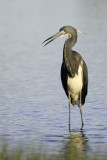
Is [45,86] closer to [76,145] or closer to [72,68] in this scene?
[72,68]

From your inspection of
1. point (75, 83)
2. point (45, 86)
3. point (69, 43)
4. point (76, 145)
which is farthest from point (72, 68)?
point (45, 86)

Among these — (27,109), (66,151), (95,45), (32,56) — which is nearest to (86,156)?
(66,151)

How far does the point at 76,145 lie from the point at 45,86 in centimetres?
522

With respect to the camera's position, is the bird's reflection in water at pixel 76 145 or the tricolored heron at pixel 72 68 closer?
the bird's reflection in water at pixel 76 145

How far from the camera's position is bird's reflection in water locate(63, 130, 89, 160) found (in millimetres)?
8406

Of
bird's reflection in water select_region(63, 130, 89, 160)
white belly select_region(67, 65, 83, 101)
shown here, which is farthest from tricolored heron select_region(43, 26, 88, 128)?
bird's reflection in water select_region(63, 130, 89, 160)

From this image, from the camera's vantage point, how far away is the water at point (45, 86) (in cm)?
977

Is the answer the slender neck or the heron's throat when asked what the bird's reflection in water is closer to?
the slender neck

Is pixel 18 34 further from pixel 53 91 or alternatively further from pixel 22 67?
pixel 53 91

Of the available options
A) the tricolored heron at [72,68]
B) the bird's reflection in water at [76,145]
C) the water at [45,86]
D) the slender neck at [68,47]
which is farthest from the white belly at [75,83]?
the bird's reflection in water at [76,145]

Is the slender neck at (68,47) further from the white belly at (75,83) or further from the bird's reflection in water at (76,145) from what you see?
the bird's reflection in water at (76,145)

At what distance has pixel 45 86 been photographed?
1437cm

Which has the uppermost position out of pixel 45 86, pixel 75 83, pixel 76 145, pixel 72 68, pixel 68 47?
pixel 68 47

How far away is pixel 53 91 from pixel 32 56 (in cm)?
493
